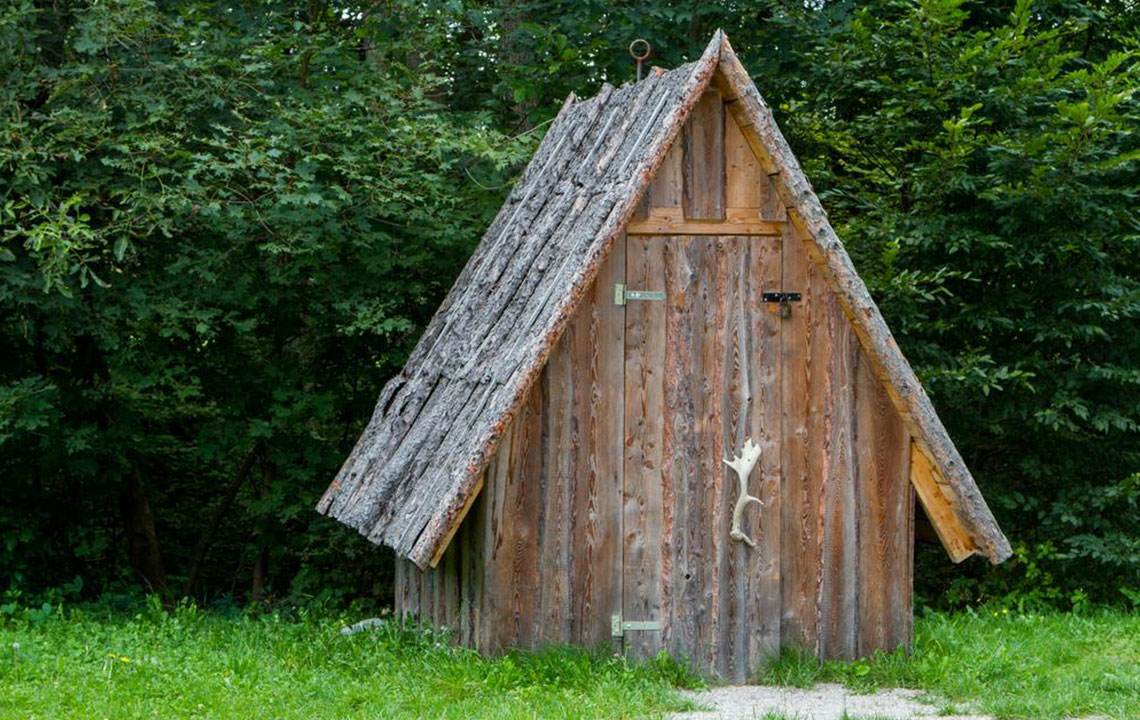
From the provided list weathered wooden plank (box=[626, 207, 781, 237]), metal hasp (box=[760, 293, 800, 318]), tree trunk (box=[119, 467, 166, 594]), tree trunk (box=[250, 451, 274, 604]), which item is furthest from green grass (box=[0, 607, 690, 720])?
tree trunk (box=[119, 467, 166, 594])

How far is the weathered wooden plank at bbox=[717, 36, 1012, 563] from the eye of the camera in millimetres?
8117

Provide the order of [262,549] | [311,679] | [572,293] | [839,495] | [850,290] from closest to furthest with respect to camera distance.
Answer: [572,293], [311,679], [850,290], [839,495], [262,549]

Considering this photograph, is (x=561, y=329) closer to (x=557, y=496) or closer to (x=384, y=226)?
(x=557, y=496)

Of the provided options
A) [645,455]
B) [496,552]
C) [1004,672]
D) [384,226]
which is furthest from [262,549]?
[1004,672]

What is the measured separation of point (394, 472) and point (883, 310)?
4.86 m

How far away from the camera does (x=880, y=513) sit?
8.49m

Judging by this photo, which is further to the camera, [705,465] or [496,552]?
[705,465]

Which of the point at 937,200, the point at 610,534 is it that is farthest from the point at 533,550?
the point at 937,200

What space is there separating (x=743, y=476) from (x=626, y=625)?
1.07m

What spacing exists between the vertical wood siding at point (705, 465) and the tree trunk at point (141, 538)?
575cm

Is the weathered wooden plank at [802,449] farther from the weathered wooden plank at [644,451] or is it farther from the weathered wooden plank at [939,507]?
the weathered wooden plank at [644,451]

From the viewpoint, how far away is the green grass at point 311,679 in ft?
23.9

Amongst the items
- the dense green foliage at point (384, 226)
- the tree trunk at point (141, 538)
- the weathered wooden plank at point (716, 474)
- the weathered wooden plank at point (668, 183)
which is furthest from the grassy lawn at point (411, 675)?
the tree trunk at point (141, 538)

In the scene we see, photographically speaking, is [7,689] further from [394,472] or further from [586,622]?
[586,622]
